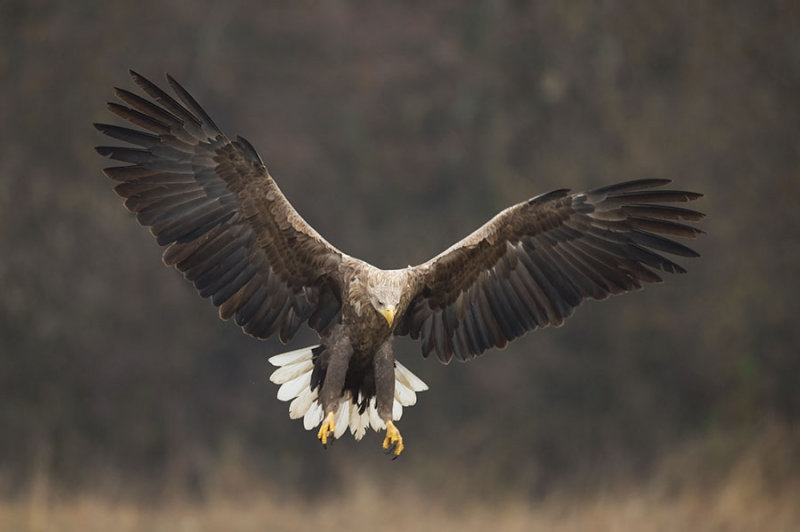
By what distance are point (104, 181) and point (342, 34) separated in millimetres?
3697

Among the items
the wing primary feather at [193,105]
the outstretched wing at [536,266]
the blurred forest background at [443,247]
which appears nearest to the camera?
the wing primary feather at [193,105]

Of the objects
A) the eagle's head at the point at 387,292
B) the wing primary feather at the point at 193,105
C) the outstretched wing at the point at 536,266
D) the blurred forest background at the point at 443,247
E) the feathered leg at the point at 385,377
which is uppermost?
the blurred forest background at the point at 443,247

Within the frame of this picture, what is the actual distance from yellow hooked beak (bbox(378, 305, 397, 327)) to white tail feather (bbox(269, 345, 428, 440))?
0.84 meters

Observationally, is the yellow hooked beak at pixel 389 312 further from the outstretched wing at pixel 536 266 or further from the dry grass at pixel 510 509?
the dry grass at pixel 510 509

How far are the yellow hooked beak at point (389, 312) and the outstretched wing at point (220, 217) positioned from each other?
56 cm

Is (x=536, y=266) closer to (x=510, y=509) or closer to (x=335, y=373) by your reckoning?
(x=335, y=373)

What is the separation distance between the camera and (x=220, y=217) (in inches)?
294

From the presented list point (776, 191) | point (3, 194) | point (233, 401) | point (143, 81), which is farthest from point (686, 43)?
point (143, 81)

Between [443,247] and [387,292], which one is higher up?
[443,247]

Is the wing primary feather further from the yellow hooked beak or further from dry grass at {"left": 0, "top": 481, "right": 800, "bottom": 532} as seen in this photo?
dry grass at {"left": 0, "top": 481, "right": 800, "bottom": 532}

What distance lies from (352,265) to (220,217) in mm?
854

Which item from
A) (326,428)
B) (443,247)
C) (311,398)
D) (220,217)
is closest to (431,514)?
(443,247)

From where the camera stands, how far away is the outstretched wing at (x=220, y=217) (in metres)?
7.29

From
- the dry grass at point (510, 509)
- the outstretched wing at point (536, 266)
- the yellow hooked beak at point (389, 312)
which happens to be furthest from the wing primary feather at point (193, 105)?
the dry grass at point (510, 509)
